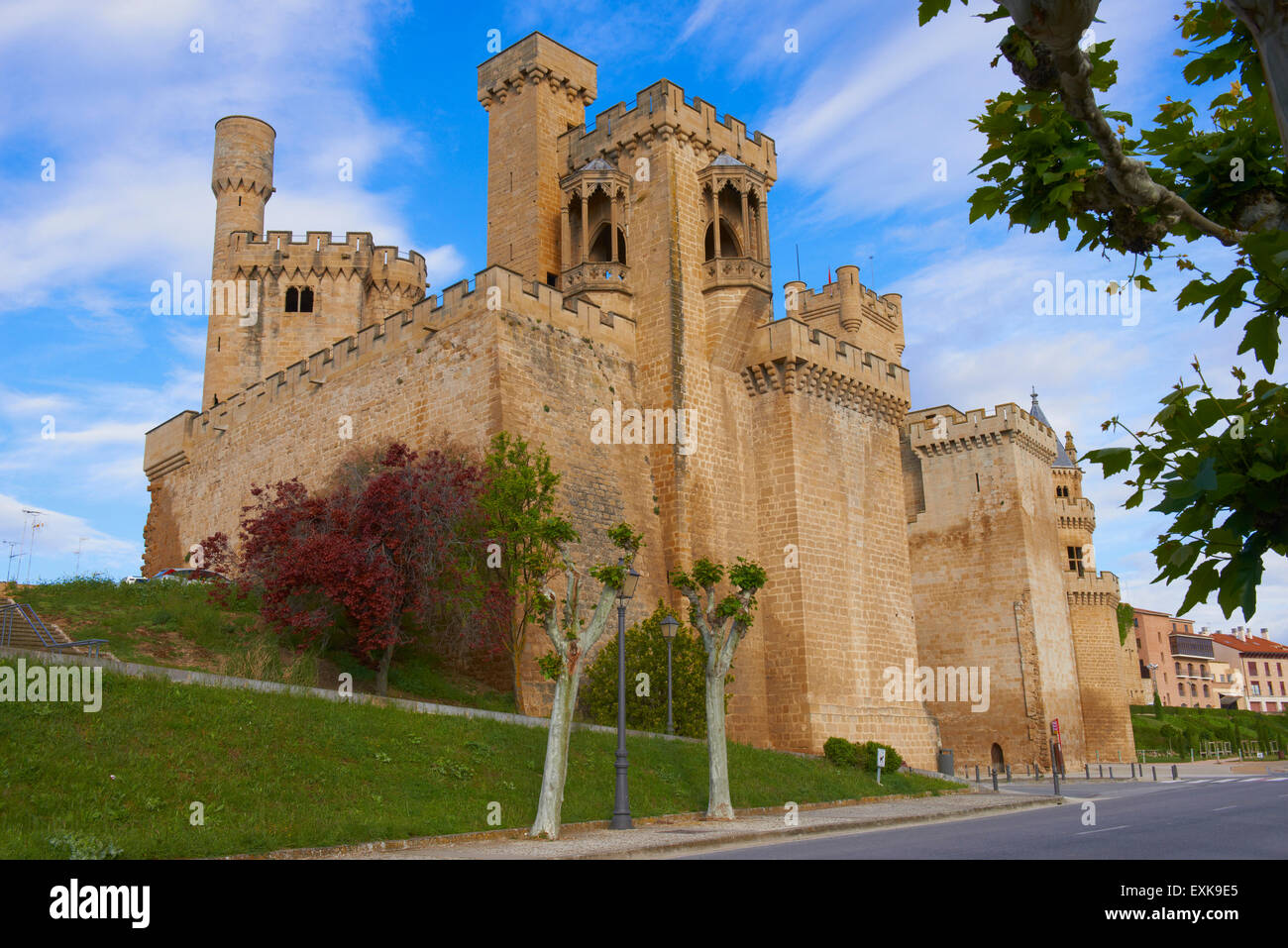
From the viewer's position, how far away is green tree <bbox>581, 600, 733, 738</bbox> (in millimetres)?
22844

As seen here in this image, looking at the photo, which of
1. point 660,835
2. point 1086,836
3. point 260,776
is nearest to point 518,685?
point 660,835

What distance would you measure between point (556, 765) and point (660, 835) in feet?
5.79

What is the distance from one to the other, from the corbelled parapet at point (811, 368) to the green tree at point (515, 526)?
8992 millimetres

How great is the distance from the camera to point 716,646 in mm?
19031

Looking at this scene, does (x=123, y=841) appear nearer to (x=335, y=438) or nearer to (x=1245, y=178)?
(x=1245, y=178)

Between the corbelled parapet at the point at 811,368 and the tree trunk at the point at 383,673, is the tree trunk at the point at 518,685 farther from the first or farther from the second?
the corbelled parapet at the point at 811,368

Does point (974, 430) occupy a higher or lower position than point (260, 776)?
→ higher

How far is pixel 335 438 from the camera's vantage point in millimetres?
29719

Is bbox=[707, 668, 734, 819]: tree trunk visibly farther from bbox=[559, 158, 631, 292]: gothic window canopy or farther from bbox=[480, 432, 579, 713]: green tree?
bbox=[559, 158, 631, 292]: gothic window canopy

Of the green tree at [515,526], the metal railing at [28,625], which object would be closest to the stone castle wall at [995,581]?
the green tree at [515,526]

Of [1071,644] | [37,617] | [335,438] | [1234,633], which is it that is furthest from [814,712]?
[1234,633]

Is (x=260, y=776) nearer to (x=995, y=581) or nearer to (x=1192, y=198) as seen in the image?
(x=1192, y=198)

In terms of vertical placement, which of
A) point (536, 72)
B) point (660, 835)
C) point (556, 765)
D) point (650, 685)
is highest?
point (536, 72)

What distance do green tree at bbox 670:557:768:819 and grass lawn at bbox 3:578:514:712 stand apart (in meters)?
4.84
